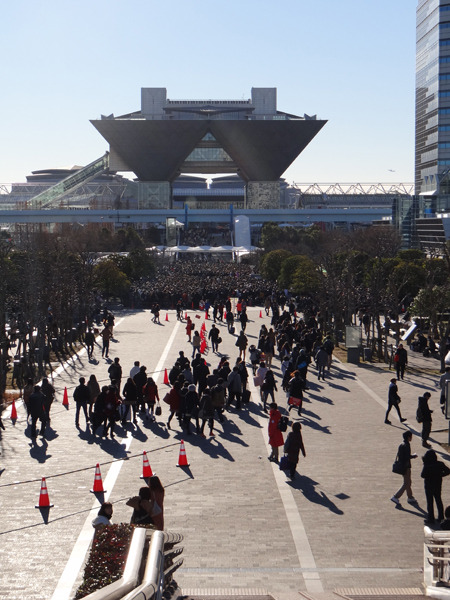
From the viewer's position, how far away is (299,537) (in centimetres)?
1113

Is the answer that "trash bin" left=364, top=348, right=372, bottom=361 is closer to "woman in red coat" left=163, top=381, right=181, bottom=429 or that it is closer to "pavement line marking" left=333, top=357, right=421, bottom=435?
"pavement line marking" left=333, top=357, right=421, bottom=435

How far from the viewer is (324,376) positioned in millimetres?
24328

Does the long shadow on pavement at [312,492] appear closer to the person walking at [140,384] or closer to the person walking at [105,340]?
the person walking at [140,384]

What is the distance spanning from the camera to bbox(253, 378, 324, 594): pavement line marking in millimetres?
Result: 9641

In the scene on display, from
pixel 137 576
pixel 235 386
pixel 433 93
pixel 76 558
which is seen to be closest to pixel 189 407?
pixel 235 386

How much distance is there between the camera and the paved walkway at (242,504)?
32.2 feet

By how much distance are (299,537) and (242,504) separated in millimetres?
1531

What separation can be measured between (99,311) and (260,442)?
25.8 metres

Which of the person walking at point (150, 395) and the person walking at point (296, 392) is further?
the person walking at point (296, 392)

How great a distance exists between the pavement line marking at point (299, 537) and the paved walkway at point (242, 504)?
0.01 meters

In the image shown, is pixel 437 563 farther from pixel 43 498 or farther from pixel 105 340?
pixel 105 340

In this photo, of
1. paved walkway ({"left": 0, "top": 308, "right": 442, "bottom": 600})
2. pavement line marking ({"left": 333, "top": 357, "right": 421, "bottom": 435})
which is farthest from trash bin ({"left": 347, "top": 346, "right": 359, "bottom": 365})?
paved walkway ({"left": 0, "top": 308, "right": 442, "bottom": 600})

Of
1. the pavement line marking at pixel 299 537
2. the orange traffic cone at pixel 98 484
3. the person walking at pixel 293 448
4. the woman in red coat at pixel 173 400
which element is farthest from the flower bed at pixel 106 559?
the woman in red coat at pixel 173 400

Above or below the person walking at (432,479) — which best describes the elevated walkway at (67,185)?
above
